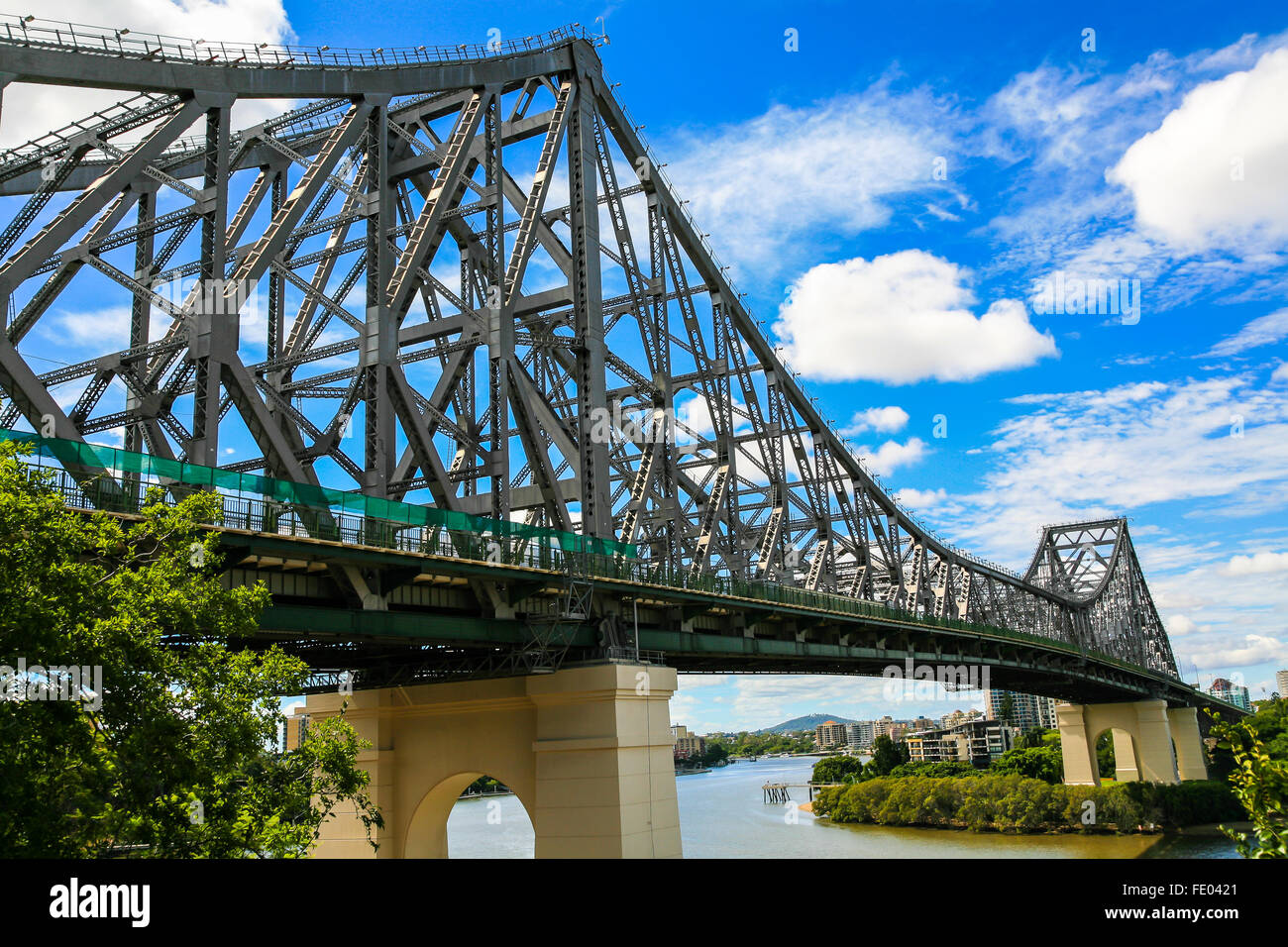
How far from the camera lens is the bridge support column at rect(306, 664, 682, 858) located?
24844 mm

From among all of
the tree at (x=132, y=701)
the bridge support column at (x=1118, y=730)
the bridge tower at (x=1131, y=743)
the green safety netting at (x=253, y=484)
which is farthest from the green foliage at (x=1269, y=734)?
the tree at (x=132, y=701)

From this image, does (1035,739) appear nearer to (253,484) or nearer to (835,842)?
(835,842)

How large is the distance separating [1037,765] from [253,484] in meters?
128

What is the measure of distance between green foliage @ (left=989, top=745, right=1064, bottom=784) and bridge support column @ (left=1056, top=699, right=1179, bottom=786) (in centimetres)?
1272

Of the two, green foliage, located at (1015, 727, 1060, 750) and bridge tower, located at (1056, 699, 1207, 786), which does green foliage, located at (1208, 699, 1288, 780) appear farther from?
green foliage, located at (1015, 727, 1060, 750)

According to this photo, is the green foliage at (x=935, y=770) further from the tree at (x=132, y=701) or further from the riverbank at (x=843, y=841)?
the tree at (x=132, y=701)

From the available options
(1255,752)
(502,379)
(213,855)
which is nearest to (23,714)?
(213,855)

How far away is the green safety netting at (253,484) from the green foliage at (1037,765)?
114 m

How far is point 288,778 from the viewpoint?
17.1 meters

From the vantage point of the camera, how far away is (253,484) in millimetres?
19750

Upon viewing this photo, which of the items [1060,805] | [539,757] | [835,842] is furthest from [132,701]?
[1060,805]

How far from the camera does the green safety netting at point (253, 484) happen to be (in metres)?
17.4

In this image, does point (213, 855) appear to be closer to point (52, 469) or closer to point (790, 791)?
point (52, 469)
